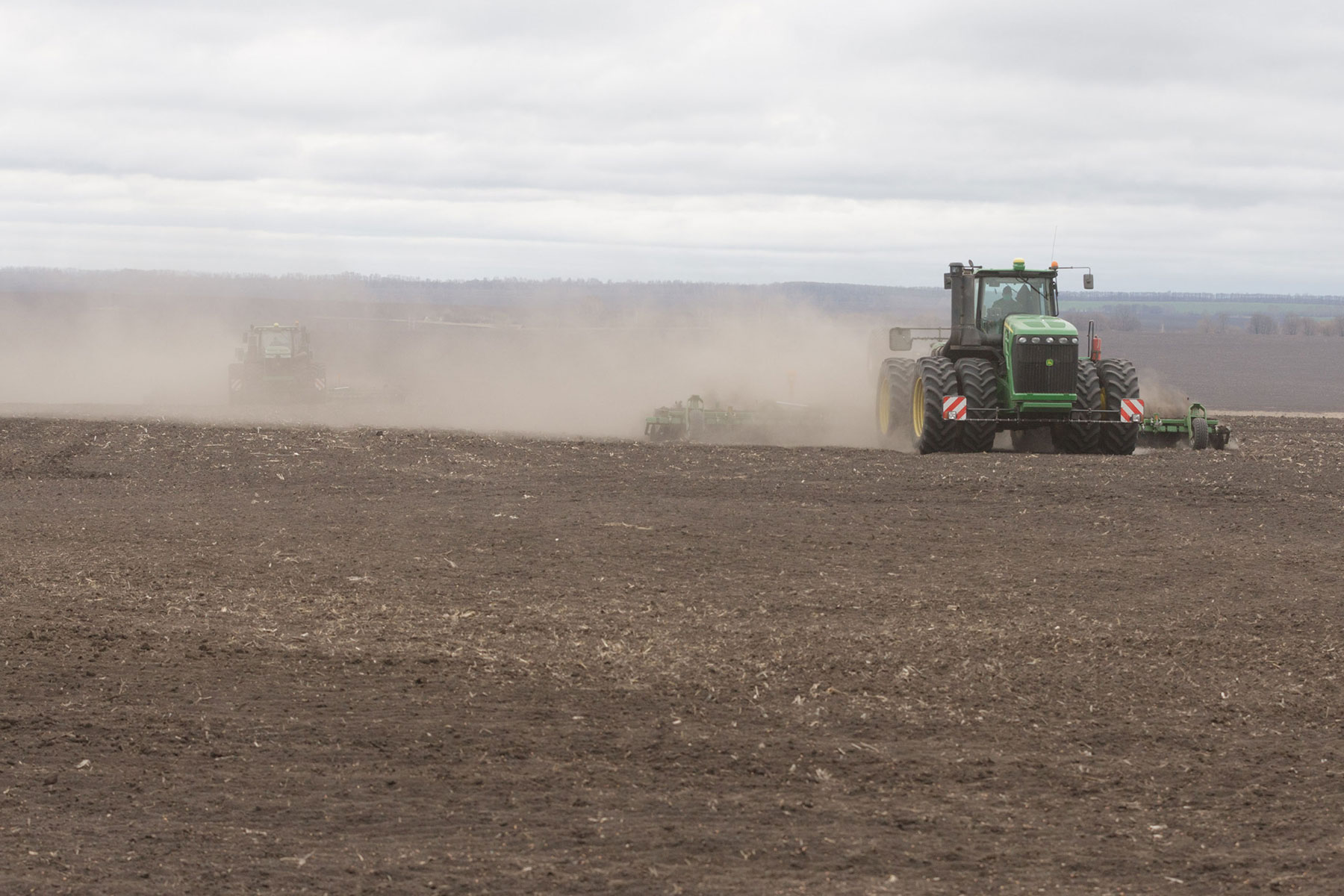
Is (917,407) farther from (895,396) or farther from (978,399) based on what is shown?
(978,399)

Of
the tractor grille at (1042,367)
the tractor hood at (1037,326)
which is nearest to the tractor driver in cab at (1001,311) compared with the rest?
the tractor hood at (1037,326)

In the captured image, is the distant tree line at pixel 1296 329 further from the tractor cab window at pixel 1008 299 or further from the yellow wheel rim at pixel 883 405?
the tractor cab window at pixel 1008 299

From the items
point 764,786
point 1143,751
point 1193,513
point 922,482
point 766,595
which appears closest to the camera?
point 764,786

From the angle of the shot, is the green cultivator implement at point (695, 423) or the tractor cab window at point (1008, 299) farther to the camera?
the green cultivator implement at point (695, 423)

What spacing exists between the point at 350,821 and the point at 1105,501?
37.0ft

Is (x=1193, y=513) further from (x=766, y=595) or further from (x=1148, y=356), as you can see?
(x=1148, y=356)

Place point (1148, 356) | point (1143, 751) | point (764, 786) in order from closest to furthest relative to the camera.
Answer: point (764, 786)
point (1143, 751)
point (1148, 356)

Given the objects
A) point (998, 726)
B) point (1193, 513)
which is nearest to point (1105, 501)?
point (1193, 513)

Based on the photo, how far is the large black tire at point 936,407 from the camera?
20703 mm

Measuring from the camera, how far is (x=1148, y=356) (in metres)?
95.1

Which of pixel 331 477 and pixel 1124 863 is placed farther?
pixel 331 477

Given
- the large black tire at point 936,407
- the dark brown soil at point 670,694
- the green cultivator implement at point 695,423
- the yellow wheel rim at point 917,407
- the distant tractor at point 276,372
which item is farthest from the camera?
A: the distant tractor at point 276,372

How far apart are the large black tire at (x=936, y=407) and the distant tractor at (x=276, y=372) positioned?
21156 mm

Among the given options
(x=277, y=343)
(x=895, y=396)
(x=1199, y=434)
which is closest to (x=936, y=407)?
(x=895, y=396)
